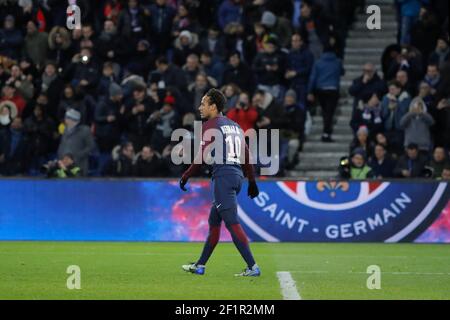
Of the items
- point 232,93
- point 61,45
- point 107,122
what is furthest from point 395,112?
point 61,45

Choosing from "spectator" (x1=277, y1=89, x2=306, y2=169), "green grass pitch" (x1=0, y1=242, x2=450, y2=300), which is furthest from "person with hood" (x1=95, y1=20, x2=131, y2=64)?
"green grass pitch" (x1=0, y1=242, x2=450, y2=300)

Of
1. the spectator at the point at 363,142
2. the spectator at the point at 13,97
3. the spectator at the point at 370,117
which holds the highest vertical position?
the spectator at the point at 13,97

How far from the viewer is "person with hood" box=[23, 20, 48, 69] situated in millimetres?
26469

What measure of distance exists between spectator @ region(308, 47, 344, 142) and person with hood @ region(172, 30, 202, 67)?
2.64 metres

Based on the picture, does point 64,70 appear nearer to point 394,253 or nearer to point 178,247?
point 178,247

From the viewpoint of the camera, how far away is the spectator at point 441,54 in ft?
78.7

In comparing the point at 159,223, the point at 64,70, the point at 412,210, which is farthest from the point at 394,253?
the point at 64,70

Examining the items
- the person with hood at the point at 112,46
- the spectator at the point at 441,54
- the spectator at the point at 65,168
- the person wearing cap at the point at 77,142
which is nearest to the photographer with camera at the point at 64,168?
the spectator at the point at 65,168

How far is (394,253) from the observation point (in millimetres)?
18500

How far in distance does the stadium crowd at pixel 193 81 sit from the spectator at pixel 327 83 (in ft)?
0.08

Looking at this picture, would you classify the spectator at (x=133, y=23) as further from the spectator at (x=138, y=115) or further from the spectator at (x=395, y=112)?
the spectator at (x=395, y=112)

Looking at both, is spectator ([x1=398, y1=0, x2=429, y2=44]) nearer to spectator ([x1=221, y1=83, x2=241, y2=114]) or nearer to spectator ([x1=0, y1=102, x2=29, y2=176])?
spectator ([x1=221, y1=83, x2=241, y2=114])

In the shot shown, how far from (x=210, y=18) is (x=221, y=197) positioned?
13.9 m

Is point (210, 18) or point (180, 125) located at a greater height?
point (210, 18)
